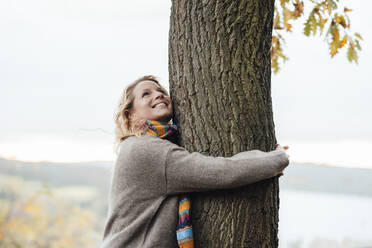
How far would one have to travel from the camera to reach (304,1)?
3.21 meters

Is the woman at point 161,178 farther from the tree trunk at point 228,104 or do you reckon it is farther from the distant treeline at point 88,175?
the distant treeline at point 88,175

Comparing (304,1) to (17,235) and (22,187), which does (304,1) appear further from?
(17,235)

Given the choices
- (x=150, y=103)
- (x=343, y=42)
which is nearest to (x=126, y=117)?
(x=150, y=103)

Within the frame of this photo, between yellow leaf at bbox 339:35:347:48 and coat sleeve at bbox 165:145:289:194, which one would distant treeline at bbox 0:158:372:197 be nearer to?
A: yellow leaf at bbox 339:35:347:48

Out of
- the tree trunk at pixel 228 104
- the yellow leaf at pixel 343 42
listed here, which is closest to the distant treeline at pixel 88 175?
the yellow leaf at pixel 343 42

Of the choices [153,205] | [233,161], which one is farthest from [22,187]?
[233,161]

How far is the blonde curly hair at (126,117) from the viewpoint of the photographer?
196 cm

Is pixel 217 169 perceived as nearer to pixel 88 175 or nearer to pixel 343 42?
pixel 343 42

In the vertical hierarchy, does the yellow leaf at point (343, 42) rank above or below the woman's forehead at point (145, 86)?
above

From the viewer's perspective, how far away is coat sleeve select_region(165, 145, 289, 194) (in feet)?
5.12

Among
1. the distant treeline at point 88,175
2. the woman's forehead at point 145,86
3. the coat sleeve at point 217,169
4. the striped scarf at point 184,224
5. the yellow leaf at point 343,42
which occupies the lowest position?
the distant treeline at point 88,175

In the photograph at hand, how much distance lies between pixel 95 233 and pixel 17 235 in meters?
1.06

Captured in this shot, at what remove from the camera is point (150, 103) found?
6.70 ft

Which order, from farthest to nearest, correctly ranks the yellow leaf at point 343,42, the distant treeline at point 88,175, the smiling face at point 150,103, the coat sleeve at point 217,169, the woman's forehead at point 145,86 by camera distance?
the distant treeline at point 88,175 < the yellow leaf at point 343,42 < the woman's forehead at point 145,86 < the smiling face at point 150,103 < the coat sleeve at point 217,169
